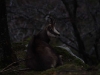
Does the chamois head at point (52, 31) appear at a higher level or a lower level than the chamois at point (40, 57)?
higher

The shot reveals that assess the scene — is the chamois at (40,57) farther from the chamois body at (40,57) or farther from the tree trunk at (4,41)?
the tree trunk at (4,41)

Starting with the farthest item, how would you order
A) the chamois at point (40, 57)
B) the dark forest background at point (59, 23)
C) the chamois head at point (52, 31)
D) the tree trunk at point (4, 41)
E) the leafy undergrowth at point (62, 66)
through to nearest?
the dark forest background at point (59, 23) → the chamois head at point (52, 31) → the chamois at point (40, 57) → the tree trunk at point (4, 41) → the leafy undergrowth at point (62, 66)

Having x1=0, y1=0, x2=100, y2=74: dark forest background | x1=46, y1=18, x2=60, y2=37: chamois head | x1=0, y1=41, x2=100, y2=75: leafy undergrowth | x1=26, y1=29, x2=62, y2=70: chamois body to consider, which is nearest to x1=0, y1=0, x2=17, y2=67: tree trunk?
x1=0, y1=0, x2=100, y2=74: dark forest background

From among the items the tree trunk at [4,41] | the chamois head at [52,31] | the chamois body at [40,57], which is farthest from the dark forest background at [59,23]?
the chamois head at [52,31]

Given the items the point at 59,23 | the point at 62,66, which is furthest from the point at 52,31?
the point at 59,23

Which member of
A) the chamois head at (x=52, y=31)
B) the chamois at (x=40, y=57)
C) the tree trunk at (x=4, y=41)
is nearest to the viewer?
the tree trunk at (x=4, y=41)

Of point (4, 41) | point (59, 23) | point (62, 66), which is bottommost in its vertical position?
point (62, 66)

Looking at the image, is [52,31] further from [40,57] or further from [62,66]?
[62,66]

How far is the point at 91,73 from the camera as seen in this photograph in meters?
3.42

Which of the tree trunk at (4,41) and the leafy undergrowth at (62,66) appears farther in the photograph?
the tree trunk at (4,41)

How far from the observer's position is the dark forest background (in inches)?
374

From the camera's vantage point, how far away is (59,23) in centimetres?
1612

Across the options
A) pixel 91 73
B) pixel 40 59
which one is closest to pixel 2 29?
pixel 40 59

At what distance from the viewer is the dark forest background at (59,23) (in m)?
9.49
